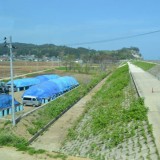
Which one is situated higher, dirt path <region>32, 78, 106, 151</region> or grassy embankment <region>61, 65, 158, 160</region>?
grassy embankment <region>61, 65, 158, 160</region>

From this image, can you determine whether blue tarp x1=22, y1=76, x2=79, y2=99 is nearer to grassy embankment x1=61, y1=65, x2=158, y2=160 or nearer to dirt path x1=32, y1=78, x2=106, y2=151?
dirt path x1=32, y1=78, x2=106, y2=151

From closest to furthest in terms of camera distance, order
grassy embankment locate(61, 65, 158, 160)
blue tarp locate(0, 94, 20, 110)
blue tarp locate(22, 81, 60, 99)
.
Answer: grassy embankment locate(61, 65, 158, 160), blue tarp locate(0, 94, 20, 110), blue tarp locate(22, 81, 60, 99)

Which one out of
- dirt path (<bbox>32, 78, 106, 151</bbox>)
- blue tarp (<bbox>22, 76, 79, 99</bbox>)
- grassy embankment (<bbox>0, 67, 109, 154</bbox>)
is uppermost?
blue tarp (<bbox>22, 76, 79, 99</bbox>)

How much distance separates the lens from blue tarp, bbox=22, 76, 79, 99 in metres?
33.2

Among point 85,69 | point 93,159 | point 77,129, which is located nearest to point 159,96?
point 77,129

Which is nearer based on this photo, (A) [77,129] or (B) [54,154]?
(B) [54,154]

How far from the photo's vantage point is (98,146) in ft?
55.0

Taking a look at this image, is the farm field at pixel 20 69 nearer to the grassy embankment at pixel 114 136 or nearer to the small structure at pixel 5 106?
the small structure at pixel 5 106

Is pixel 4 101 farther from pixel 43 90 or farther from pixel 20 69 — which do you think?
pixel 20 69

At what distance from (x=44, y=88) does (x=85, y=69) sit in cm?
5641

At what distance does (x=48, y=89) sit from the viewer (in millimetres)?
36188

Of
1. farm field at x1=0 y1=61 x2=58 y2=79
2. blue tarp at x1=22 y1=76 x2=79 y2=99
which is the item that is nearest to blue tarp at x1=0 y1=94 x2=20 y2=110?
blue tarp at x1=22 y1=76 x2=79 y2=99

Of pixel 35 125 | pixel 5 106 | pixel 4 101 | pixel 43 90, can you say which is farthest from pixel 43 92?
pixel 35 125

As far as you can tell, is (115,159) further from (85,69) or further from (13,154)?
(85,69)
